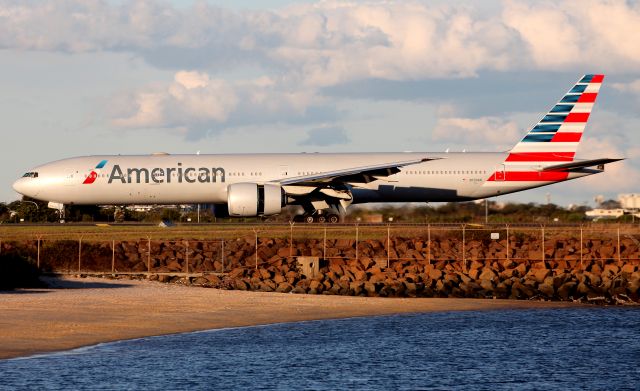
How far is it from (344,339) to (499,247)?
62.7 feet

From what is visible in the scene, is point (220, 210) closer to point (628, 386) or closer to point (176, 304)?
point (176, 304)

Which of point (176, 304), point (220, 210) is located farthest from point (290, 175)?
point (176, 304)

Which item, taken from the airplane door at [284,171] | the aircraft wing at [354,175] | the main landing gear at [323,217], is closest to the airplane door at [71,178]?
the airplane door at [284,171]

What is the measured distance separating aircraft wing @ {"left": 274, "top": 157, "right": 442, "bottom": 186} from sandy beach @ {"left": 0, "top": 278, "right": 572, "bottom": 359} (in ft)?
46.1

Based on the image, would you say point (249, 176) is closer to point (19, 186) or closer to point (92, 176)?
point (92, 176)

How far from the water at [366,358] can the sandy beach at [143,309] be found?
3.46ft

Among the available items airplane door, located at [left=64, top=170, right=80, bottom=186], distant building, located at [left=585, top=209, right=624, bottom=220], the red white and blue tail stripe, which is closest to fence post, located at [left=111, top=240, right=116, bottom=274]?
airplane door, located at [left=64, top=170, right=80, bottom=186]

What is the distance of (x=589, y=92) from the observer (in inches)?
2258

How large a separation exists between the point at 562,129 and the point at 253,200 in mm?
17126

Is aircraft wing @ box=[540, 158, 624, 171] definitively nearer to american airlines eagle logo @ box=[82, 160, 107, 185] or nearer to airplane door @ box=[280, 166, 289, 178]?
airplane door @ box=[280, 166, 289, 178]

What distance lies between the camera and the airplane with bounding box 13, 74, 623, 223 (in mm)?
53594

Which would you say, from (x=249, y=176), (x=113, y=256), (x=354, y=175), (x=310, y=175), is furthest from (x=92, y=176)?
Answer: (x=113, y=256)

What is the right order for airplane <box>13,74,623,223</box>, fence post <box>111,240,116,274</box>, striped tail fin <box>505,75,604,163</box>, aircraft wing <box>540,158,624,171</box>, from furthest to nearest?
1. striped tail fin <box>505,75,604,163</box>
2. airplane <box>13,74,623,223</box>
3. aircraft wing <box>540,158,624,171</box>
4. fence post <box>111,240,116,274</box>

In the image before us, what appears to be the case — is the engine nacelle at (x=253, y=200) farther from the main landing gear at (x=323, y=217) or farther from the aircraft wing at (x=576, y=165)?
the aircraft wing at (x=576, y=165)
